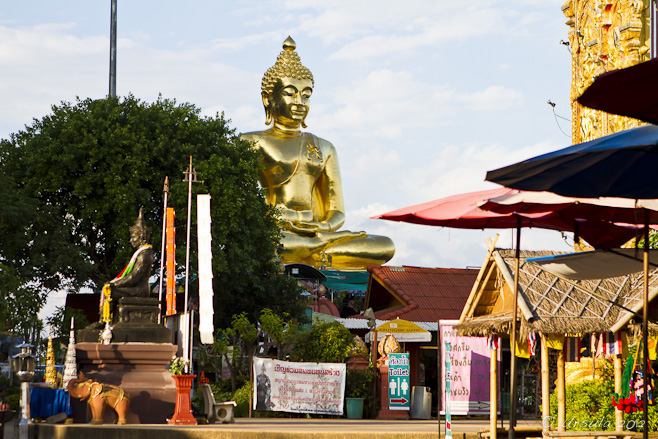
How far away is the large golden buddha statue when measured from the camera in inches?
1272

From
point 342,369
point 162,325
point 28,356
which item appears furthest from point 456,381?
point 28,356

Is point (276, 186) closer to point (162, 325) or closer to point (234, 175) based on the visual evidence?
point (234, 175)

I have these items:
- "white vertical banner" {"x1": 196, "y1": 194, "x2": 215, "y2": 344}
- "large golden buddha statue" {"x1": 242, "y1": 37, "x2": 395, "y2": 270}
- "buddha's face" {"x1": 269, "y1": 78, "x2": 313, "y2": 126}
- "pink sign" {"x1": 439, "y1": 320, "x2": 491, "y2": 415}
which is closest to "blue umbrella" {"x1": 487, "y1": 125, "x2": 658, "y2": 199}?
"white vertical banner" {"x1": 196, "y1": 194, "x2": 215, "y2": 344}

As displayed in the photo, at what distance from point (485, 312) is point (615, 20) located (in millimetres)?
5652

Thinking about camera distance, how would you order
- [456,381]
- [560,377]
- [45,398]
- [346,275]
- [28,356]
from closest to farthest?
[560,377] → [28,356] → [45,398] → [456,381] → [346,275]

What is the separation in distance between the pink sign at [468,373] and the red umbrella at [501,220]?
7.38m

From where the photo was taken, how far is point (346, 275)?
31.7 metres

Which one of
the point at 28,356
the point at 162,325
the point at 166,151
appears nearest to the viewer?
the point at 28,356

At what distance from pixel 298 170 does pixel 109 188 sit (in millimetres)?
10408

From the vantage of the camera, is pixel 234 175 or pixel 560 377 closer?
pixel 560 377

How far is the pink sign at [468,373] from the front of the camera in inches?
719

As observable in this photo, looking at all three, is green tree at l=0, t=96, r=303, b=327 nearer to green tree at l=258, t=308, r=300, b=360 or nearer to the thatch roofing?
green tree at l=258, t=308, r=300, b=360

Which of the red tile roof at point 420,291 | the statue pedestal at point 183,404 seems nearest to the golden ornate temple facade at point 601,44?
the statue pedestal at point 183,404

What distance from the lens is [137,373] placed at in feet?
53.2
